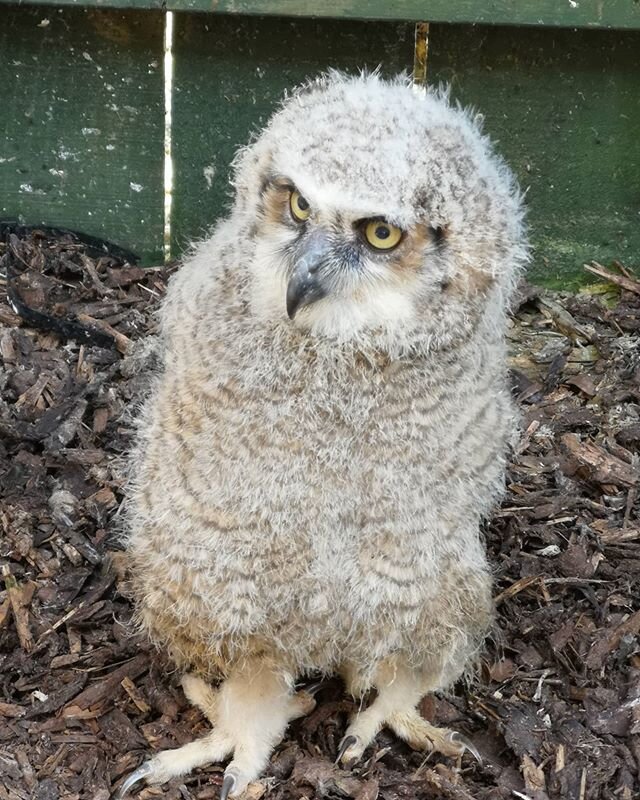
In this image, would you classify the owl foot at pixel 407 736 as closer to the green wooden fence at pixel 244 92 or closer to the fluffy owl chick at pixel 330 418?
the fluffy owl chick at pixel 330 418

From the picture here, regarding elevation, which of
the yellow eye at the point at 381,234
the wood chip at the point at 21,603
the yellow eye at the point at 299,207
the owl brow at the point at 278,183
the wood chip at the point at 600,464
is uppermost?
the owl brow at the point at 278,183

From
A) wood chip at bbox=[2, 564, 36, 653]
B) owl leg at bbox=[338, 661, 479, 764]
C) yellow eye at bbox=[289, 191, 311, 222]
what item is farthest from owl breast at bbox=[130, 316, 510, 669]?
wood chip at bbox=[2, 564, 36, 653]

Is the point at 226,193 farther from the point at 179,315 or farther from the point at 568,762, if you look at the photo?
the point at 568,762

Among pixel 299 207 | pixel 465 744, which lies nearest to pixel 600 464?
pixel 465 744

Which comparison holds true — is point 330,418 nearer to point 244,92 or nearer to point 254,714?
point 254,714

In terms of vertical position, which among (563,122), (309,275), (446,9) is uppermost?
(446,9)

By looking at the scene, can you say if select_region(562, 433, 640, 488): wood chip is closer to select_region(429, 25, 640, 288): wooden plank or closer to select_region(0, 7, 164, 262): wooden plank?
select_region(429, 25, 640, 288): wooden plank

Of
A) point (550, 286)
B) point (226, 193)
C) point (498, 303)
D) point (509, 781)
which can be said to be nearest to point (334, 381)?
point (498, 303)

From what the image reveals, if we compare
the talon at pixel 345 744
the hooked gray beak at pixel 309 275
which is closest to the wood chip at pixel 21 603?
the talon at pixel 345 744
